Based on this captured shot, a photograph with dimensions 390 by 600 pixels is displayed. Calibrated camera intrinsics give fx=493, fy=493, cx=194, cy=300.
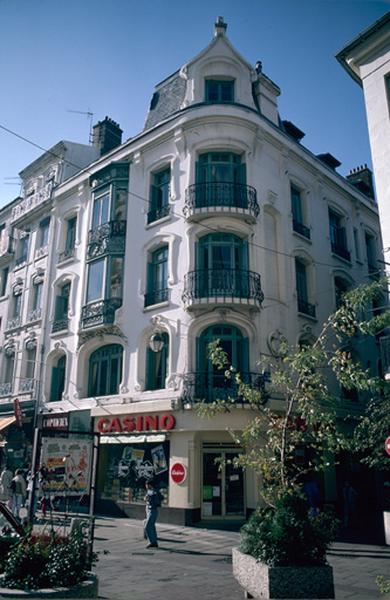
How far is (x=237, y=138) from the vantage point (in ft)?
62.5

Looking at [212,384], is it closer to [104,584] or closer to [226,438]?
[226,438]

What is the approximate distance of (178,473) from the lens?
52.3 feet

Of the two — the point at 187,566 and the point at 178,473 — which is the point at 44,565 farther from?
the point at 178,473

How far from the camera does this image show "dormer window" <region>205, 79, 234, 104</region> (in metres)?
20.3

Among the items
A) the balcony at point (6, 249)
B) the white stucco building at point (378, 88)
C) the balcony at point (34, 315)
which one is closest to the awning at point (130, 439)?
the balcony at point (34, 315)

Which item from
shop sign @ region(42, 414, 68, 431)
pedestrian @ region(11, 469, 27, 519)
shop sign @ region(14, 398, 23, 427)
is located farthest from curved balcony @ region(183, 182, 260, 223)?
shop sign @ region(14, 398, 23, 427)

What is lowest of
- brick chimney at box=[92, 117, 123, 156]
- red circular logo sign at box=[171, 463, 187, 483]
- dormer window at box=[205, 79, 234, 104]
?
red circular logo sign at box=[171, 463, 187, 483]

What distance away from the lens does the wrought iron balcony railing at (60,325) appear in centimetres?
2211

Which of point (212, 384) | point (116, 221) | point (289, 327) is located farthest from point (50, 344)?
A: point (289, 327)

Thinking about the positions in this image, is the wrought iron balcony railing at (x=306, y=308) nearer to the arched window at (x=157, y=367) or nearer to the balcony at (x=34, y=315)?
the arched window at (x=157, y=367)

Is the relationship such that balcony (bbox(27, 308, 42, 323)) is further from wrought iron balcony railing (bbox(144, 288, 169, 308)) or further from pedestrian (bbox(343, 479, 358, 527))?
pedestrian (bbox(343, 479, 358, 527))

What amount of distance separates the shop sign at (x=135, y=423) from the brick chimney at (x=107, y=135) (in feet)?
47.3

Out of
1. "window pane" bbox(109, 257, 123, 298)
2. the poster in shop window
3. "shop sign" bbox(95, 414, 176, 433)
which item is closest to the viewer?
the poster in shop window

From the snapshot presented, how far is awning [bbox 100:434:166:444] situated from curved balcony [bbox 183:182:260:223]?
783 cm
